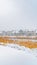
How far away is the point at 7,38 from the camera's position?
1626 millimetres

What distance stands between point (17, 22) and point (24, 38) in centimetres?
26

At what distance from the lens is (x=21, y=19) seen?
5.49 ft

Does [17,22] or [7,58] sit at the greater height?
[17,22]

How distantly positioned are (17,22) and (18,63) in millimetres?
869

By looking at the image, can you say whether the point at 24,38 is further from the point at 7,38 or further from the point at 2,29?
the point at 2,29

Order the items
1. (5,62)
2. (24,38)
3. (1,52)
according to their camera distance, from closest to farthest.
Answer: (5,62) → (1,52) → (24,38)

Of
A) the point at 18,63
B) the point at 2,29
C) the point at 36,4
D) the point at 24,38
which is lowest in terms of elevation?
the point at 18,63

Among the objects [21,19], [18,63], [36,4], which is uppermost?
[36,4]

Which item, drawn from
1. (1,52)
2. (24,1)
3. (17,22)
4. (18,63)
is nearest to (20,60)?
(18,63)

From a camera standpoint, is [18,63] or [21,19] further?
[21,19]

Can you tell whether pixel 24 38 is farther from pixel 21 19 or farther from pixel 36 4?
pixel 36 4

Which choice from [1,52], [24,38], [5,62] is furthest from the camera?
[24,38]

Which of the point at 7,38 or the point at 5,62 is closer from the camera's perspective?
the point at 5,62

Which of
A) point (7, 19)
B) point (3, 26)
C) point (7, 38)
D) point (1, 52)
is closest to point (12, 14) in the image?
point (7, 19)
